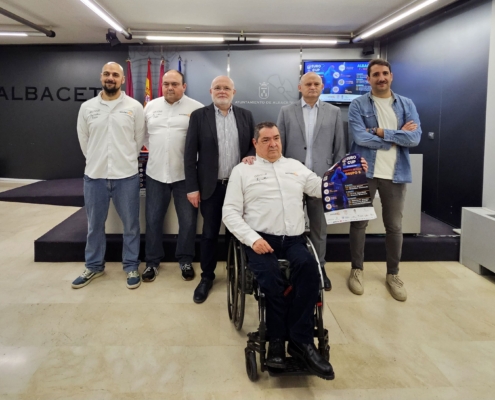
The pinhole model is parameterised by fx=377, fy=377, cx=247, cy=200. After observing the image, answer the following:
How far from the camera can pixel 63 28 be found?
229 inches

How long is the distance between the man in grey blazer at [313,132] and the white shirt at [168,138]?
755 mm

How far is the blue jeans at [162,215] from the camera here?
3.00 meters

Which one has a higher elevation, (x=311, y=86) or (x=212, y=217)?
(x=311, y=86)

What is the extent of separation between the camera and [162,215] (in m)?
3.12

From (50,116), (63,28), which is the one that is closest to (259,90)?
(63,28)

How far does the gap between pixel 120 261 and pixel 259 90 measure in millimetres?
4291

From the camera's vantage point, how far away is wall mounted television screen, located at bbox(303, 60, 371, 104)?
21.3 feet

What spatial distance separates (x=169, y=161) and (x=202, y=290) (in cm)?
101

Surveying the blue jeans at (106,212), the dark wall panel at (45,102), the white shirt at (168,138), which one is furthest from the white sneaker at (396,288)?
the dark wall panel at (45,102)

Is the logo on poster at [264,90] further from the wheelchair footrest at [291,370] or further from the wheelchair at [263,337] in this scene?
the wheelchair footrest at [291,370]

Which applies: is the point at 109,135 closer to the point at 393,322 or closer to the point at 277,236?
the point at 277,236

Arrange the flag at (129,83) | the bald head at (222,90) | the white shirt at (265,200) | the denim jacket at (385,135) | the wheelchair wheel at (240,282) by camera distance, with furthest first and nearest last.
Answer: the flag at (129,83), the denim jacket at (385,135), the bald head at (222,90), the white shirt at (265,200), the wheelchair wheel at (240,282)

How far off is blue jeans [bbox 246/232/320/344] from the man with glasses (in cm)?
122

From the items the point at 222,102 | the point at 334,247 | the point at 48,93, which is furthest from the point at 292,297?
the point at 48,93
